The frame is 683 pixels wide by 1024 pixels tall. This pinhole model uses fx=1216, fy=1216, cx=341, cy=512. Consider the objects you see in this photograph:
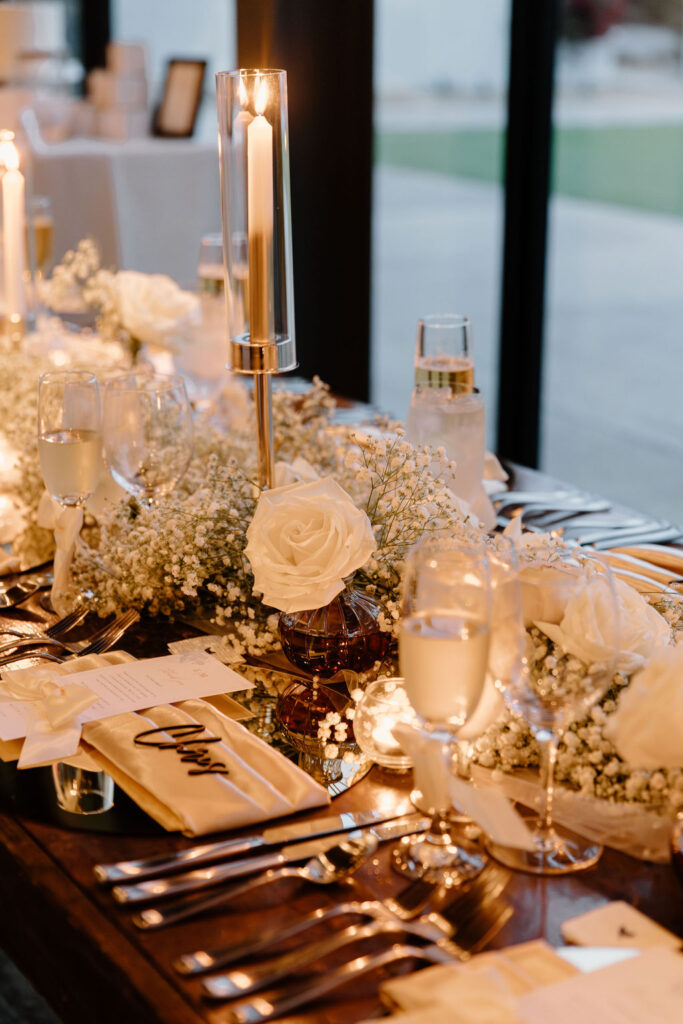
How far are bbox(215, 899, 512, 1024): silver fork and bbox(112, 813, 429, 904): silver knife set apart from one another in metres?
0.12

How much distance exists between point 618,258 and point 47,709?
12.0 feet

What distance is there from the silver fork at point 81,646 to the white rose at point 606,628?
1.67ft

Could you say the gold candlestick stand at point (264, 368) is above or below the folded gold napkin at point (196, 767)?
above

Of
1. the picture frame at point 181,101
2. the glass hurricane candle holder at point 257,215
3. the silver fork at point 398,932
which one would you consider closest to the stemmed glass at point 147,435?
the glass hurricane candle holder at point 257,215

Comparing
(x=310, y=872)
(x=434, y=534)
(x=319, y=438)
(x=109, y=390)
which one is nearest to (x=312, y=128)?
(x=319, y=438)

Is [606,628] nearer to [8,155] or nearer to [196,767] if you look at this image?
[196,767]

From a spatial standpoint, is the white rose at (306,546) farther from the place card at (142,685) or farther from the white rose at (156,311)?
the white rose at (156,311)

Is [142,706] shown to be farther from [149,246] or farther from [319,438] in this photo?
[149,246]

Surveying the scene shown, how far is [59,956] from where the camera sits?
35.0 inches

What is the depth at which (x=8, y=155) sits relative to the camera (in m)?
2.09

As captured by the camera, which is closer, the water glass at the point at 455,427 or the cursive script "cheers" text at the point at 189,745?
the cursive script "cheers" text at the point at 189,745

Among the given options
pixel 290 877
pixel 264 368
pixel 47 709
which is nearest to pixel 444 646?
pixel 290 877

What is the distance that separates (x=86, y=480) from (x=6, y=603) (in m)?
0.18

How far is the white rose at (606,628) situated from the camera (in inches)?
36.0
